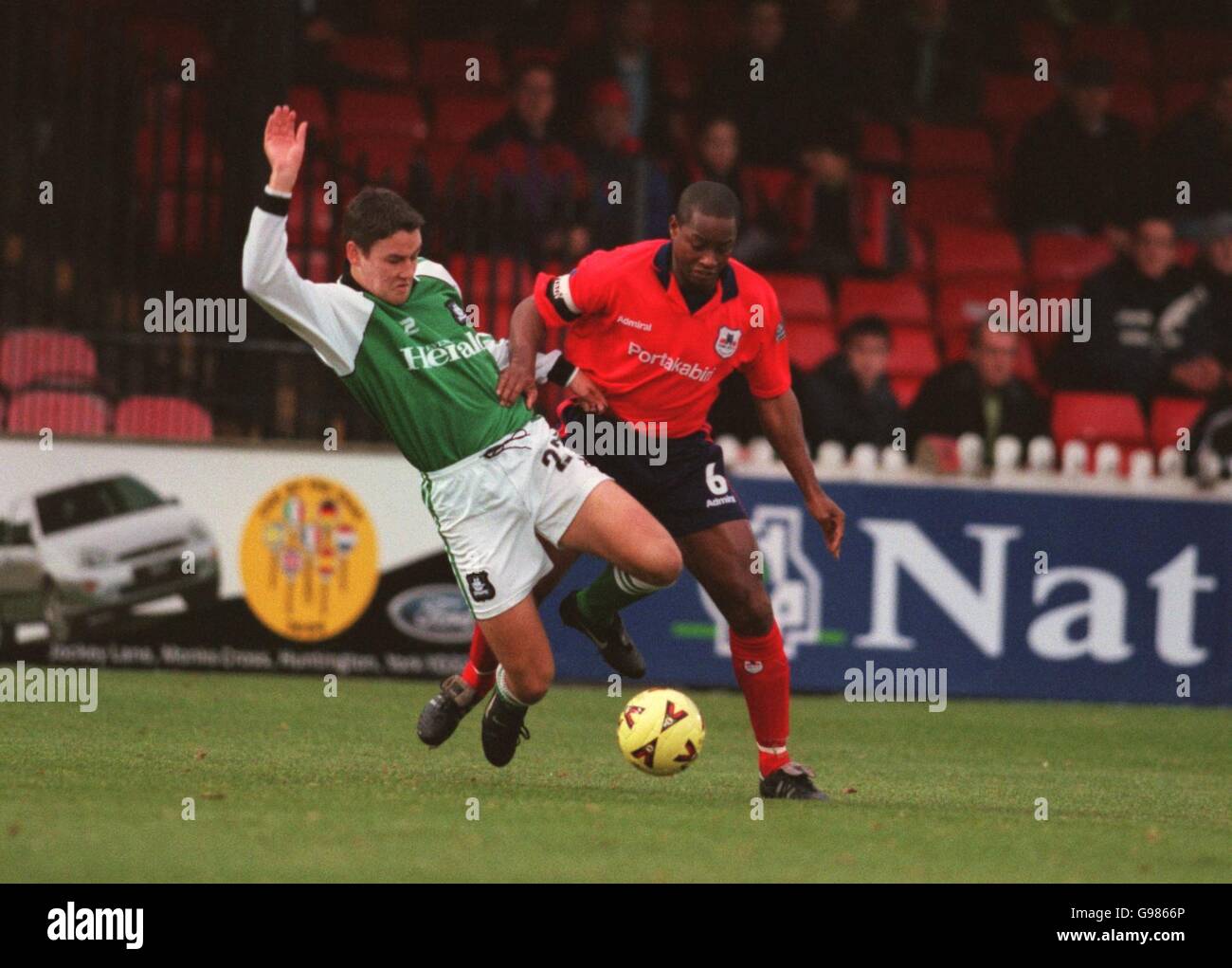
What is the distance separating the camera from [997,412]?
1232cm

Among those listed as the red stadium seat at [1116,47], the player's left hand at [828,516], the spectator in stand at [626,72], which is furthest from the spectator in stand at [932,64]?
the player's left hand at [828,516]

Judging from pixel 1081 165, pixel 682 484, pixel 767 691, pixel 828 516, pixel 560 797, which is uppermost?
pixel 1081 165

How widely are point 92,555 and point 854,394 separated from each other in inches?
175

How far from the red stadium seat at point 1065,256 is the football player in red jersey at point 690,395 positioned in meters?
7.41

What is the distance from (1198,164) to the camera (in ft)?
50.1

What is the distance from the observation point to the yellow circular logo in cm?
1120

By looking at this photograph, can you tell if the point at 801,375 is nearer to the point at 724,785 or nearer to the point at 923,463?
the point at 923,463

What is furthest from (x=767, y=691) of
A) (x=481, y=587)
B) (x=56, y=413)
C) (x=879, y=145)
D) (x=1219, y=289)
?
(x=879, y=145)

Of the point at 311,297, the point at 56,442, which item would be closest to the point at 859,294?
the point at 56,442

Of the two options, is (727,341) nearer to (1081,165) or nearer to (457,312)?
(457,312)

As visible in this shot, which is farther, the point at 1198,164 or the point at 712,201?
the point at 1198,164

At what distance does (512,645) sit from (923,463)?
4953mm

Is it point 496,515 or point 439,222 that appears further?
point 439,222

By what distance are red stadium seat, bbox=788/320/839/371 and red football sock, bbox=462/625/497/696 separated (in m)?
5.51
